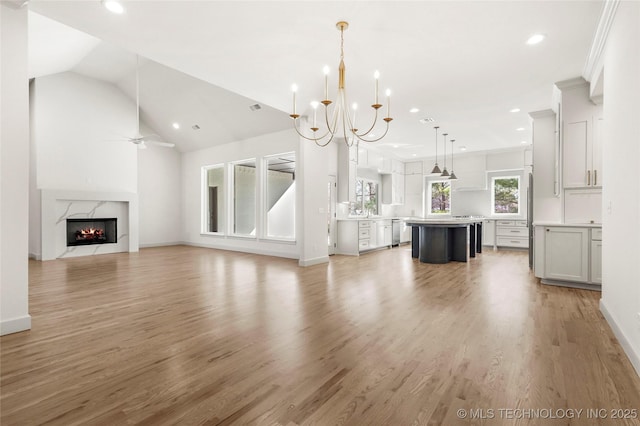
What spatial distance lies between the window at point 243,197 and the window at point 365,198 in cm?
280

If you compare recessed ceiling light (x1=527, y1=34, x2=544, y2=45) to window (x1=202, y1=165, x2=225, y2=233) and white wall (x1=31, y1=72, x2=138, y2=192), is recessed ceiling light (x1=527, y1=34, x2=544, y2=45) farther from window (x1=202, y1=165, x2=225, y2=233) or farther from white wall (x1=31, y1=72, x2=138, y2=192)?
white wall (x1=31, y1=72, x2=138, y2=192)

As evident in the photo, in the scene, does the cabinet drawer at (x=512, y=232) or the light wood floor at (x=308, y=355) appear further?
the cabinet drawer at (x=512, y=232)

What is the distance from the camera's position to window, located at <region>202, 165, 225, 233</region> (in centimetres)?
918

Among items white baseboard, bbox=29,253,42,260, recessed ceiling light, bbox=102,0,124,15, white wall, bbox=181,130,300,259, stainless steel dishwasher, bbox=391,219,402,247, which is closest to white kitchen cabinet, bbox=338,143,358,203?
white wall, bbox=181,130,300,259

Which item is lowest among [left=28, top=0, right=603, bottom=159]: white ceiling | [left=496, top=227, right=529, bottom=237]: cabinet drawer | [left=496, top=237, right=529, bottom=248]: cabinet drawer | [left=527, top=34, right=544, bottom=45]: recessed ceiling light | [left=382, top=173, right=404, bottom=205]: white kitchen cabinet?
[left=496, top=237, right=529, bottom=248]: cabinet drawer

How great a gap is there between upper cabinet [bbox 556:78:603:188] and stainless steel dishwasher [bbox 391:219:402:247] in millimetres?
5198

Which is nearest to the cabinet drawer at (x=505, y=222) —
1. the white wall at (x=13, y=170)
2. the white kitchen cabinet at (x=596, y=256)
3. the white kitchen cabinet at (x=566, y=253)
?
the white kitchen cabinet at (x=566, y=253)

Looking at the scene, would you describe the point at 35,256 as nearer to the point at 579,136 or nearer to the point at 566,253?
the point at 566,253

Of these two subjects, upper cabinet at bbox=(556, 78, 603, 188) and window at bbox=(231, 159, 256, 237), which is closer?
upper cabinet at bbox=(556, 78, 603, 188)

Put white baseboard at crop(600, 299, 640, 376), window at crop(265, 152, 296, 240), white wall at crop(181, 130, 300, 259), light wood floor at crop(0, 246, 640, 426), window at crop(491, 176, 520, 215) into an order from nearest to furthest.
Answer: light wood floor at crop(0, 246, 640, 426)
white baseboard at crop(600, 299, 640, 376)
white wall at crop(181, 130, 300, 259)
window at crop(265, 152, 296, 240)
window at crop(491, 176, 520, 215)

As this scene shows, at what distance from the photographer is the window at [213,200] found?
9.18 m

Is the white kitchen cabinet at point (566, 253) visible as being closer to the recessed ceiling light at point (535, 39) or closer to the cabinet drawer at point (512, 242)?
the recessed ceiling light at point (535, 39)

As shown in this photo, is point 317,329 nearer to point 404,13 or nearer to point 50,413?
point 50,413

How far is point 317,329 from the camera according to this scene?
111 inches
